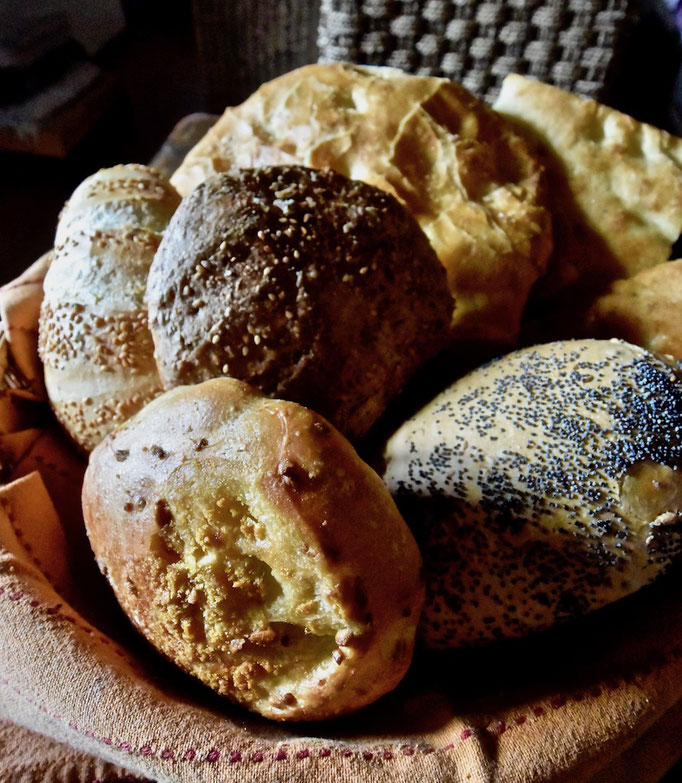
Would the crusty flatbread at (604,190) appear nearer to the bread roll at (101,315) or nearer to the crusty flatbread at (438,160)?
the crusty flatbread at (438,160)

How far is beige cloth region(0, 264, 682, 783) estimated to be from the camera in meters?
0.74

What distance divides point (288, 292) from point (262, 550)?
358mm

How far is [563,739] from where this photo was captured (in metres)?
0.76

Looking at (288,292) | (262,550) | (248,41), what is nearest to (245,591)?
(262,550)

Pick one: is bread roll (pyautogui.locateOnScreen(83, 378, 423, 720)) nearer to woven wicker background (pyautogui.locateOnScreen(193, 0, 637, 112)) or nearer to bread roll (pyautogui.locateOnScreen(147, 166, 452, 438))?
bread roll (pyautogui.locateOnScreen(147, 166, 452, 438))

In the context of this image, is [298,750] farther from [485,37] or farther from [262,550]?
[485,37]

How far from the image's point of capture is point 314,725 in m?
0.84

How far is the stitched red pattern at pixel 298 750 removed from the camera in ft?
2.42

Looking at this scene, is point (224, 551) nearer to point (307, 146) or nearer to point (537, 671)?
point (537, 671)

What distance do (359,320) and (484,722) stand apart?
54 cm

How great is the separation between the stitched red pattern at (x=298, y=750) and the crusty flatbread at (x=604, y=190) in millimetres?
766

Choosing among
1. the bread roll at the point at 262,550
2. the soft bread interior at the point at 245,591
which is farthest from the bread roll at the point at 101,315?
the soft bread interior at the point at 245,591

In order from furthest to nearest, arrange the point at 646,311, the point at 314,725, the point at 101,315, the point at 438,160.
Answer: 1. the point at 438,160
2. the point at 646,311
3. the point at 101,315
4. the point at 314,725

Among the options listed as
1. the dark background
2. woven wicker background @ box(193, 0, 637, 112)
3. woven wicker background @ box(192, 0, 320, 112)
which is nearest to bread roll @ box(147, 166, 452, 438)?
woven wicker background @ box(193, 0, 637, 112)
